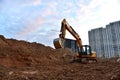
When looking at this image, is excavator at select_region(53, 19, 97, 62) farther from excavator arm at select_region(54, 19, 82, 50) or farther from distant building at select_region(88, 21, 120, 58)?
distant building at select_region(88, 21, 120, 58)

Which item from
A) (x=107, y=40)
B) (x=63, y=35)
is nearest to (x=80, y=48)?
(x=63, y=35)

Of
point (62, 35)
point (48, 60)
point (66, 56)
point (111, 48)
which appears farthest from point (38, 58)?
point (111, 48)

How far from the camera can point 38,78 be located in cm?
1201

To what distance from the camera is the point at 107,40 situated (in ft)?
102

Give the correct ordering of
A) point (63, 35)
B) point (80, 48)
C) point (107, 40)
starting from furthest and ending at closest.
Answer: point (107, 40), point (63, 35), point (80, 48)

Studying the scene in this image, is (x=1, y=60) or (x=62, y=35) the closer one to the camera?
(x=1, y=60)

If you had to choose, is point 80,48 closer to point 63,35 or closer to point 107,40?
point 63,35

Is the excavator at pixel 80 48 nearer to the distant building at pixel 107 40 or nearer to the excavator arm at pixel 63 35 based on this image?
the excavator arm at pixel 63 35

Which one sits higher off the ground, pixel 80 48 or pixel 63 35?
pixel 63 35

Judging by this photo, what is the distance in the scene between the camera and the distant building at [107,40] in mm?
30047

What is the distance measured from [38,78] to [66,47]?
63.7ft

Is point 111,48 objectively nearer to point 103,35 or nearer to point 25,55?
point 103,35

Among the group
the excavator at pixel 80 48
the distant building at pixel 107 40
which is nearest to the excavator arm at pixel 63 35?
the excavator at pixel 80 48

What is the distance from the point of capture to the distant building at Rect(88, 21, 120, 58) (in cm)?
3005
